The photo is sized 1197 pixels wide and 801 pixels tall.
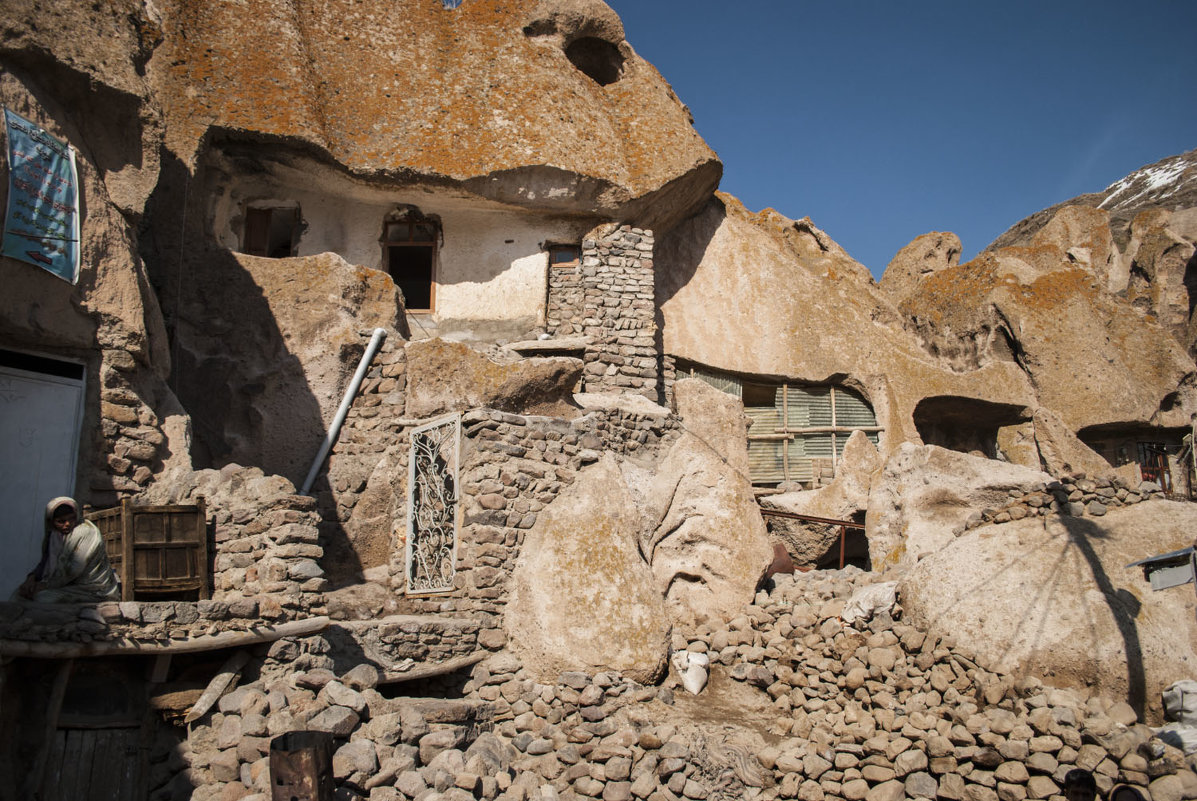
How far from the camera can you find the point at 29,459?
7.79m

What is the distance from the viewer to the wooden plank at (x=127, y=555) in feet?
22.5

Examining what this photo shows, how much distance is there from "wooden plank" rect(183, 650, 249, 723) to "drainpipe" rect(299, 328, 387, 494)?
352 centimetres

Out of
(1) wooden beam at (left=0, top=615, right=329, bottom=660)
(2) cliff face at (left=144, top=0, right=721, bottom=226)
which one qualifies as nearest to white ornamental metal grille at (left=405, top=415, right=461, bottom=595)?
(1) wooden beam at (left=0, top=615, right=329, bottom=660)

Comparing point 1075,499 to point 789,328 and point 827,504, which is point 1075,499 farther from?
point 789,328

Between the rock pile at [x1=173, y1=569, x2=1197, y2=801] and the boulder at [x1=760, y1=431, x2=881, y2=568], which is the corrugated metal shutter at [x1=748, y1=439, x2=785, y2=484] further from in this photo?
the rock pile at [x1=173, y1=569, x2=1197, y2=801]

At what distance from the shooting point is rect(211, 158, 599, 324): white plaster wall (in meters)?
12.8

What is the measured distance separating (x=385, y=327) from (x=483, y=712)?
182 inches

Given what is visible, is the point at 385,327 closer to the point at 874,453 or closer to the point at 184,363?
the point at 184,363

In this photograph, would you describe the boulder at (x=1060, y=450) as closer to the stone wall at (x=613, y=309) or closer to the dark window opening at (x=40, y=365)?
the stone wall at (x=613, y=309)

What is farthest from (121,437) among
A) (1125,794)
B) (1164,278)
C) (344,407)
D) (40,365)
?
(1164,278)

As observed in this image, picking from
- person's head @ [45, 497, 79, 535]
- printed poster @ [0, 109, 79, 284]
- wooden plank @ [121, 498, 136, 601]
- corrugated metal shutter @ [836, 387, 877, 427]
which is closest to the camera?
person's head @ [45, 497, 79, 535]

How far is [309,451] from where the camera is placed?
10.6 metres

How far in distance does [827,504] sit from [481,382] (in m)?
5.13

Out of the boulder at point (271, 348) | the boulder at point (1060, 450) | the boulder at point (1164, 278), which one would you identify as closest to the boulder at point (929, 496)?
the boulder at point (1060, 450)
